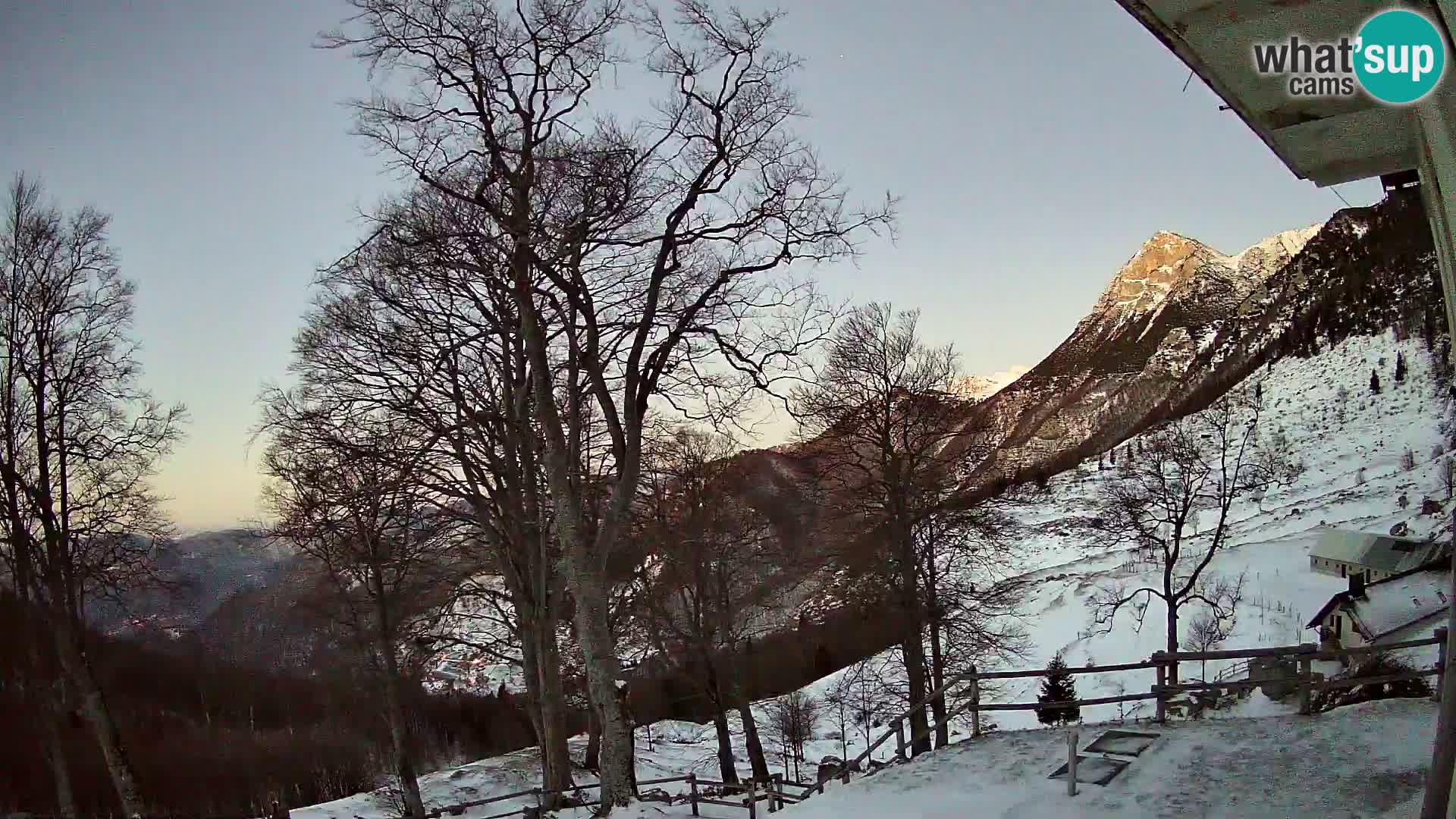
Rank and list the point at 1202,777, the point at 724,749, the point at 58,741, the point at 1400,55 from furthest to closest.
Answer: the point at 724,749 → the point at 58,741 → the point at 1202,777 → the point at 1400,55

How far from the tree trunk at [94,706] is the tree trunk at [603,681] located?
7.30 metres

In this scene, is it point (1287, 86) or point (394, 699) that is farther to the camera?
point (394, 699)

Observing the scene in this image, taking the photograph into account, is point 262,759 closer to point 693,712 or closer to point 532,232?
point 693,712

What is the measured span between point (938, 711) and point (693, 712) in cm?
1720

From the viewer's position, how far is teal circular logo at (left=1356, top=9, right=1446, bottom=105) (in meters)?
2.60

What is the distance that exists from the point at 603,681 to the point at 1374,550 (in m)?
35.4

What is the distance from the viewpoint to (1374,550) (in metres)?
31.6

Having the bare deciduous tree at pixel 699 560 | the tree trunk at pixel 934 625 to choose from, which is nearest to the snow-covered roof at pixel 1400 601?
the tree trunk at pixel 934 625

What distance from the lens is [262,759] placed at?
2502 cm

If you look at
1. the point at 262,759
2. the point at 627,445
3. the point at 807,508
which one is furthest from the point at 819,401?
the point at 262,759

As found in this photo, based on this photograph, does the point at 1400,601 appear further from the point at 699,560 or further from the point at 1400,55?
the point at 1400,55

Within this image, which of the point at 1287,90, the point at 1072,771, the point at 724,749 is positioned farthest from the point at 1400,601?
the point at 1287,90

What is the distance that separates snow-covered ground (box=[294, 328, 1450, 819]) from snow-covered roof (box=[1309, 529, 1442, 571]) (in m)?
1.31

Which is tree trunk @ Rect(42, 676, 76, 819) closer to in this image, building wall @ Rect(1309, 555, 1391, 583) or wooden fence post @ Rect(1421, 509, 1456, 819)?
wooden fence post @ Rect(1421, 509, 1456, 819)
